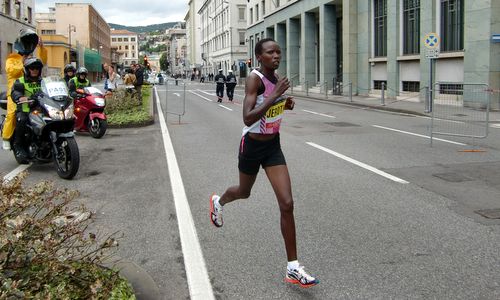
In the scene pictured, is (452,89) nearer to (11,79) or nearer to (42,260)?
(11,79)

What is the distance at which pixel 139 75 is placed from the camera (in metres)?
22.3

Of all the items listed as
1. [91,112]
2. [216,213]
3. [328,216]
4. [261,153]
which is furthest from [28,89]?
[261,153]

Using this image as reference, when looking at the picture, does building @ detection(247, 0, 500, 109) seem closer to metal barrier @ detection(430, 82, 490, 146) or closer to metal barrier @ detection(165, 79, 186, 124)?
metal barrier @ detection(430, 82, 490, 146)

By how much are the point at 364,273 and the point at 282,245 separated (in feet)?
3.09

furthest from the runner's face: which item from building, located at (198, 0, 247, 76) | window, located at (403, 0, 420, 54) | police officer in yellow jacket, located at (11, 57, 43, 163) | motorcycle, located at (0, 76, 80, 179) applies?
building, located at (198, 0, 247, 76)

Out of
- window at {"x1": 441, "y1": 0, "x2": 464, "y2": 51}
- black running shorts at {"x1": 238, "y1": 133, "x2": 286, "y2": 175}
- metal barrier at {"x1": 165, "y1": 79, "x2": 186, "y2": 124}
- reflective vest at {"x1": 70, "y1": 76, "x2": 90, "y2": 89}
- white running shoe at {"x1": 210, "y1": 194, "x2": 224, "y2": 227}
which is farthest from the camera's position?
window at {"x1": 441, "y1": 0, "x2": 464, "y2": 51}

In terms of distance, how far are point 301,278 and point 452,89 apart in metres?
9.94

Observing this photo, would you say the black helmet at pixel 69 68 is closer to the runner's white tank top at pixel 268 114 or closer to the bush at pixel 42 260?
the runner's white tank top at pixel 268 114

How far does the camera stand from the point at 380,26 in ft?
103

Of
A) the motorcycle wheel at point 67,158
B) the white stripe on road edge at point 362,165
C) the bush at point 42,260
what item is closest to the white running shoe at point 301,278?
the bush at point 42,260

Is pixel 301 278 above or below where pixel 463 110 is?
below

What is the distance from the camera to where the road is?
13.5ft

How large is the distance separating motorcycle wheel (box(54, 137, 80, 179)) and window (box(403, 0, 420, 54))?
22352 millimetres

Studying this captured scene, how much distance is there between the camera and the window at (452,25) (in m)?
22.8
